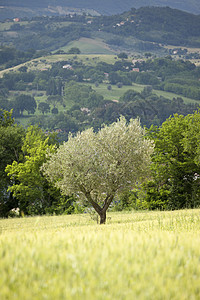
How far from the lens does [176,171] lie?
Result: 155 ft

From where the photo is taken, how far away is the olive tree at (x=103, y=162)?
840 inches

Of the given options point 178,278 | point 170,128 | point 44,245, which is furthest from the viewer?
point 170,128

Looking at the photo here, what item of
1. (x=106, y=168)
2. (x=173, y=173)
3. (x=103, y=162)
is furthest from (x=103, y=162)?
(x=173, y=173)

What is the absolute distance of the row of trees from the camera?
21.6 meters

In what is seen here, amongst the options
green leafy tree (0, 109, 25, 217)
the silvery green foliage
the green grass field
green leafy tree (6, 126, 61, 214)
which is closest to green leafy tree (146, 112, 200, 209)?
green leafy tree (6, 126, 61, 214)

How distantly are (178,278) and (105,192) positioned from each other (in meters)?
17.9

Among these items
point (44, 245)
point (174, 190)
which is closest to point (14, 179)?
point (174, 190)

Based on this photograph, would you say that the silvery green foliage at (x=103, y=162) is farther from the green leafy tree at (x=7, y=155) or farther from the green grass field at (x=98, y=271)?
the green leafy tree at (x=7, y=155)

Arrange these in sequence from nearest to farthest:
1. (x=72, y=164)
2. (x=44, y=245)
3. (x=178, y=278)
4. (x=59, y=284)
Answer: (x=59, y=284) → (x=178, y=278) → (x=44, y=245) → (x=72, y=164)

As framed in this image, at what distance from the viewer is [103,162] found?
21594 millimetres

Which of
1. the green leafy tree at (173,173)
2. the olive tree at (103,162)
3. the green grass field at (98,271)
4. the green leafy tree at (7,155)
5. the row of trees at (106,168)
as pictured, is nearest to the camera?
the green grass field at (98,271)

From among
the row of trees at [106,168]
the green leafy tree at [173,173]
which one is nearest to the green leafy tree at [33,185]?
the row of trees at [106,168]

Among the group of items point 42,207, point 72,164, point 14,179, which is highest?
point 72,164

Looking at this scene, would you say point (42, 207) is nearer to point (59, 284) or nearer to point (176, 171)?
point (176, 171)
